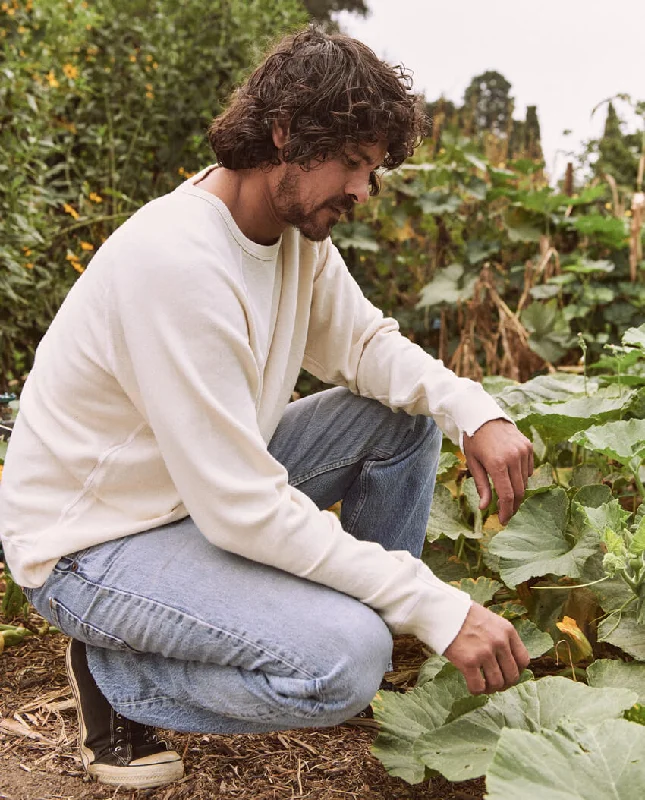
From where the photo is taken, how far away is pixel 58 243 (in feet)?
13.0

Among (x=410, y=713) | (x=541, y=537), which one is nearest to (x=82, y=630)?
(x=410, y=713)

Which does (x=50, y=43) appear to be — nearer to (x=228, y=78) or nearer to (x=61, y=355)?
(x=228, y=78)

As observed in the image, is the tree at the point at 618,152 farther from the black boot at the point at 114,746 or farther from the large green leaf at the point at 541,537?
the black boot at the point at 114,746

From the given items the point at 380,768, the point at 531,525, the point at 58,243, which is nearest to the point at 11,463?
the point at 380,768

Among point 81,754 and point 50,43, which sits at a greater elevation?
point 50,43

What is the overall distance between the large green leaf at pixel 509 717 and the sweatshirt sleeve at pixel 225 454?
0.16 meters

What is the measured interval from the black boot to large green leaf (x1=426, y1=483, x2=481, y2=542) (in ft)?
2.53

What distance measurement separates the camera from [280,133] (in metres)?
1.64

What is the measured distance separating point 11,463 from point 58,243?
8.04 feet

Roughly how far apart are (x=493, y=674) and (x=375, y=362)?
75 cm

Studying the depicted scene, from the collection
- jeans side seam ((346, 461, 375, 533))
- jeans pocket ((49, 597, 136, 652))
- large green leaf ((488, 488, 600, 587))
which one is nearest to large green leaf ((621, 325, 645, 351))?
large green leaf ((488, 488, 600, 587))

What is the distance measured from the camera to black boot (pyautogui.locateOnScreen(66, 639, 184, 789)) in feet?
5.73

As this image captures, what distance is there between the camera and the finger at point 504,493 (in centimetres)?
180

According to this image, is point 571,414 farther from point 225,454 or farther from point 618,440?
point 225,454
